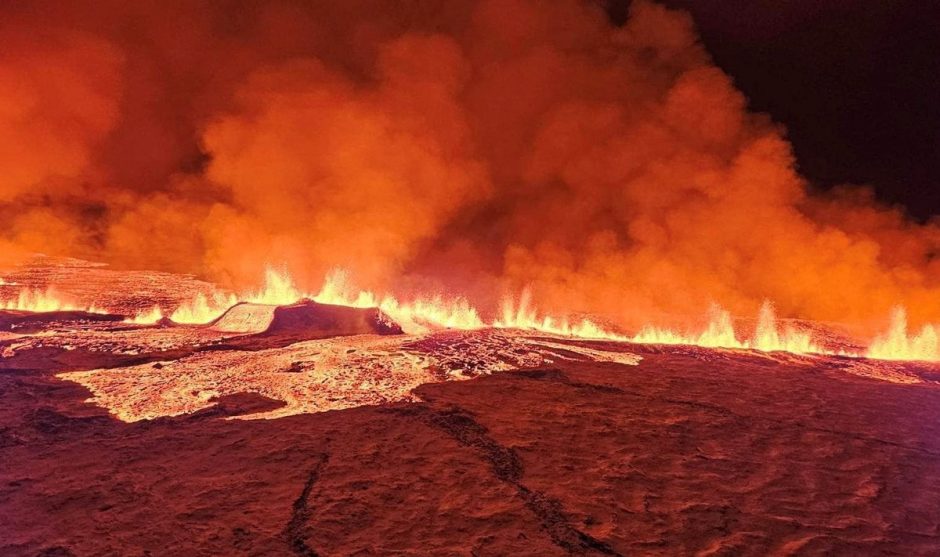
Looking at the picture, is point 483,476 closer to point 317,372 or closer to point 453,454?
point 453,454

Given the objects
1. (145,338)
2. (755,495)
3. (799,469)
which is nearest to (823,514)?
(755,495)

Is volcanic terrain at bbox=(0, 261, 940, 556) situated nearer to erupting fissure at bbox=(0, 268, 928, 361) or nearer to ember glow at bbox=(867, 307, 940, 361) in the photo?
ember glow at bbox=(867, 307, 940, 361)

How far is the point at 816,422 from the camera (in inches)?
197

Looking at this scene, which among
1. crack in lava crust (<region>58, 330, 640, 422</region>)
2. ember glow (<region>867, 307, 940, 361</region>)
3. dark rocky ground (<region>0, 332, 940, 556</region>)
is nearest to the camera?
dark rocky ground (<region>0, 332, 940, 556</region>)

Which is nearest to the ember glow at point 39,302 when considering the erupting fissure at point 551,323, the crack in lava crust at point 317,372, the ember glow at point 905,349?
the erupting fissure at point 551,323

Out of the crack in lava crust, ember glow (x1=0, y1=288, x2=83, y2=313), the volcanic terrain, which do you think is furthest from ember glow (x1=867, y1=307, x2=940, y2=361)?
ember glow (x1=0, y1=288, x2=83, y2=313)

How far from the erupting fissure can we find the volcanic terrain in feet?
12.4

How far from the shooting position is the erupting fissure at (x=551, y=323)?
1116 centimetres

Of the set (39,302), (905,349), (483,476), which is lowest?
(483,476)

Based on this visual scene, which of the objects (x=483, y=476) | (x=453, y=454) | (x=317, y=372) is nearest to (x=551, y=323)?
(x=317, y=372)

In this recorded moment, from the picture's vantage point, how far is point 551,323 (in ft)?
51.1

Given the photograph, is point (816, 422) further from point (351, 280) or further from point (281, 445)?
point (351, 280)

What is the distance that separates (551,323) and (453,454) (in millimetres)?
11877

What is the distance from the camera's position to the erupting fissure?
11164mm
